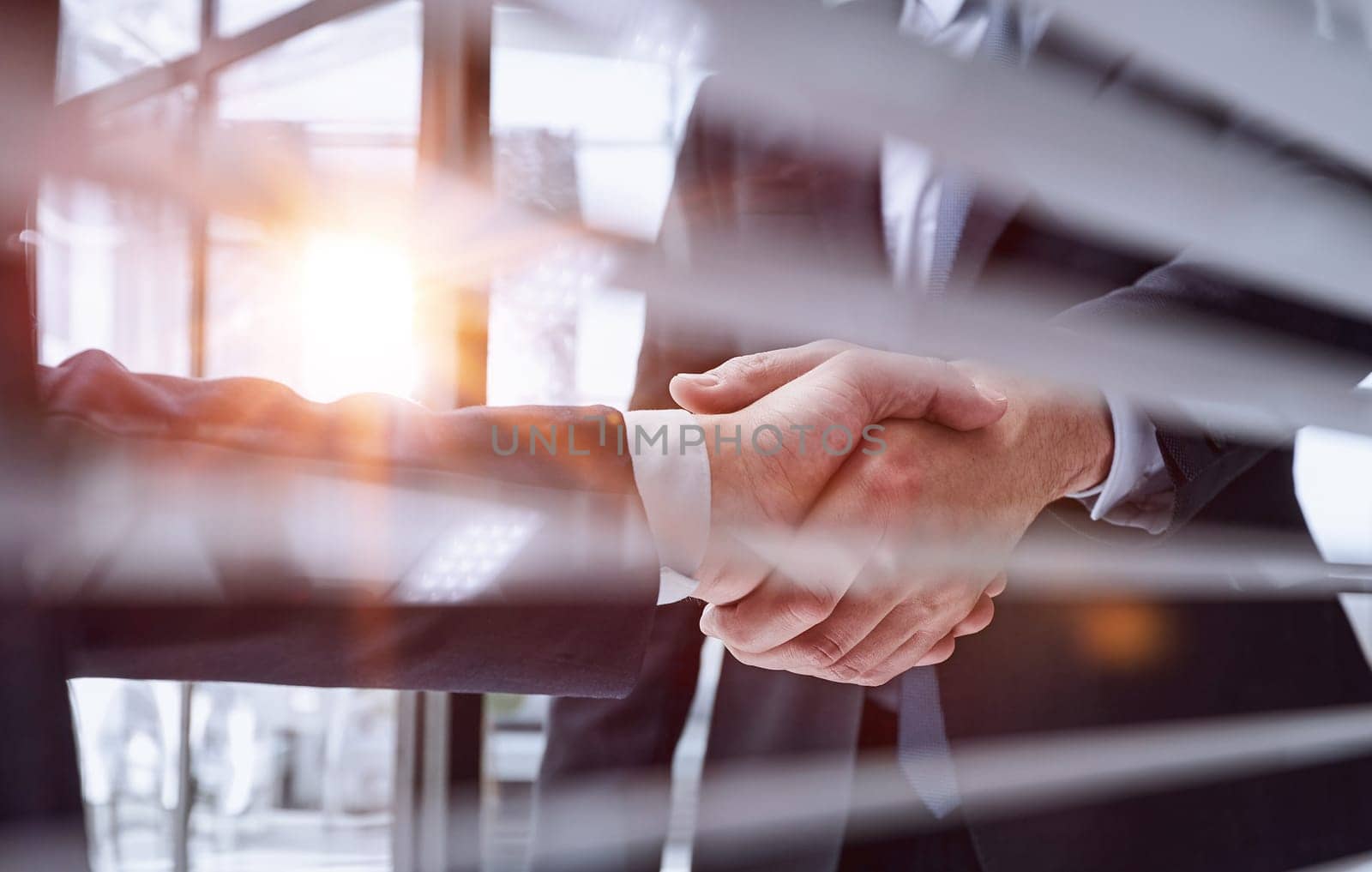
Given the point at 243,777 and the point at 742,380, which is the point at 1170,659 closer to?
the point at 742,380

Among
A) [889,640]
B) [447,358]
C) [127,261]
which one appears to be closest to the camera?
[889,640]

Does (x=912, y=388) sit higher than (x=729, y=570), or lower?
higher

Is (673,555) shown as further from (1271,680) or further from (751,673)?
(1271,680)

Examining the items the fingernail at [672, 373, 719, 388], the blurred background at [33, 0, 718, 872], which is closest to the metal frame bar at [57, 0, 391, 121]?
→ the blurred background at [33, 0, 718, 872]

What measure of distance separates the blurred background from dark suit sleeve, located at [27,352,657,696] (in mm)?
697

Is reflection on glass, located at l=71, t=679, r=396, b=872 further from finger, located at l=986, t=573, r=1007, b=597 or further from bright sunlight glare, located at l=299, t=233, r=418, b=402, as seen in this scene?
finger, located at l=986, t=573, r=1007, b=597

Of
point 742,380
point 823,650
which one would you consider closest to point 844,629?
point 823,650

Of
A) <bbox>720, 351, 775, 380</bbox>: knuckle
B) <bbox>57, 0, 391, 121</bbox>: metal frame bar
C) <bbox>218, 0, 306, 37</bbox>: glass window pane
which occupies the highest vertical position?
<bbox>218, 0, 306, 37</bbox>: glass window pane

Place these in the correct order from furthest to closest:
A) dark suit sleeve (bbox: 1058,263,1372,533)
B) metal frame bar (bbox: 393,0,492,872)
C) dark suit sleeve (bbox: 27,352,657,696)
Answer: metal frame bar (bbox: 393,0,492,872) → dark suit sleeve (bbox: 1058,263,1372,533) → dark suit sleeve (bbox: 27,352,657,696)

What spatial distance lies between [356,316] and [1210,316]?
1327 mm

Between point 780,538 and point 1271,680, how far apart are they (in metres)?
0.56

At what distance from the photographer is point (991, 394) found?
0.80m

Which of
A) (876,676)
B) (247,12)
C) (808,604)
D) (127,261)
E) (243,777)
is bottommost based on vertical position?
(243,777)

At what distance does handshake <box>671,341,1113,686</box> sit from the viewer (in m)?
0.74
